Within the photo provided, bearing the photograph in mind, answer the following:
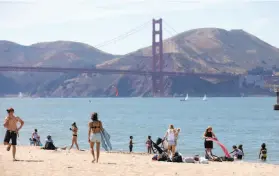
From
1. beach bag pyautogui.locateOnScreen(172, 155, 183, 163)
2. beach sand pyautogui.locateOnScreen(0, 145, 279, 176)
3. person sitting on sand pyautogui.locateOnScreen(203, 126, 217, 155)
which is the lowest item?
beach sand pyautogui.locateOnScreen(0, 145, 279, 176)

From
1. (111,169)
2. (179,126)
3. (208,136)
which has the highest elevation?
(179,126)

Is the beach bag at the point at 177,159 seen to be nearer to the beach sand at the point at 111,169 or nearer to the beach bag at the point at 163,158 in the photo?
the beach bag at the point at 163,158

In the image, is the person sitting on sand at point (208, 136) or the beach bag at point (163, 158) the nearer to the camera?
the beach bag at point (163, 158)

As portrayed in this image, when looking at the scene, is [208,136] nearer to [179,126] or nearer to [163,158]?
[163,158]

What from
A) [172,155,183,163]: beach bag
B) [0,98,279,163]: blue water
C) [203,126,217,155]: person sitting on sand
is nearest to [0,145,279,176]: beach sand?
[172,155,183,163]: beach bag

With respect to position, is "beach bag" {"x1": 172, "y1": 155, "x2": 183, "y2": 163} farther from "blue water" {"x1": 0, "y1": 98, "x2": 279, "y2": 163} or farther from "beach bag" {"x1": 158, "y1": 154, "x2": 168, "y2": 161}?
"blue water" {"x1": 0, "y1": 98, "x2": 279, "y2": 163}

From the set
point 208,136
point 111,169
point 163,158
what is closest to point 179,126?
point 208,136

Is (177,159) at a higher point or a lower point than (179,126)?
lower

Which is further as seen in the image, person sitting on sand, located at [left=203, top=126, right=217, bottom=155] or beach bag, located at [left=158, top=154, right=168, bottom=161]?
person sitting on sand, located at [left=203, top=126, right=217, bottom=155]

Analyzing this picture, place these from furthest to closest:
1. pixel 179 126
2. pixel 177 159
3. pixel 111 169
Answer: pixel 179 126 → pixel 177 159 → pixel 111 169

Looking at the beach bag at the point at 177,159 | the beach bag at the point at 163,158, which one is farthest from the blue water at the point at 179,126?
the beach bag at the point at 177,159

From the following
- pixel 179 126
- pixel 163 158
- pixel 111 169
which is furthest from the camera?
pixel 179 126

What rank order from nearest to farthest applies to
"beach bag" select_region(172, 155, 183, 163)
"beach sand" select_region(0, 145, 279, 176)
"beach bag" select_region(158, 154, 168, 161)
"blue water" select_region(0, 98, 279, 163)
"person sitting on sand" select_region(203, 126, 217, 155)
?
"beach sand" select_region(0, 145, 279, 176)
"beach bag" select_region(172, 155, 183, 163)
"beach bag" select_region(158, 154, 168, 161)
"person sitting on sand" select_region(203, 126, 217, 155)
"blue water" select_region(0, 98, 279, 163)

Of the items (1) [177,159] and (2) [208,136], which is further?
(2) [208,136]
